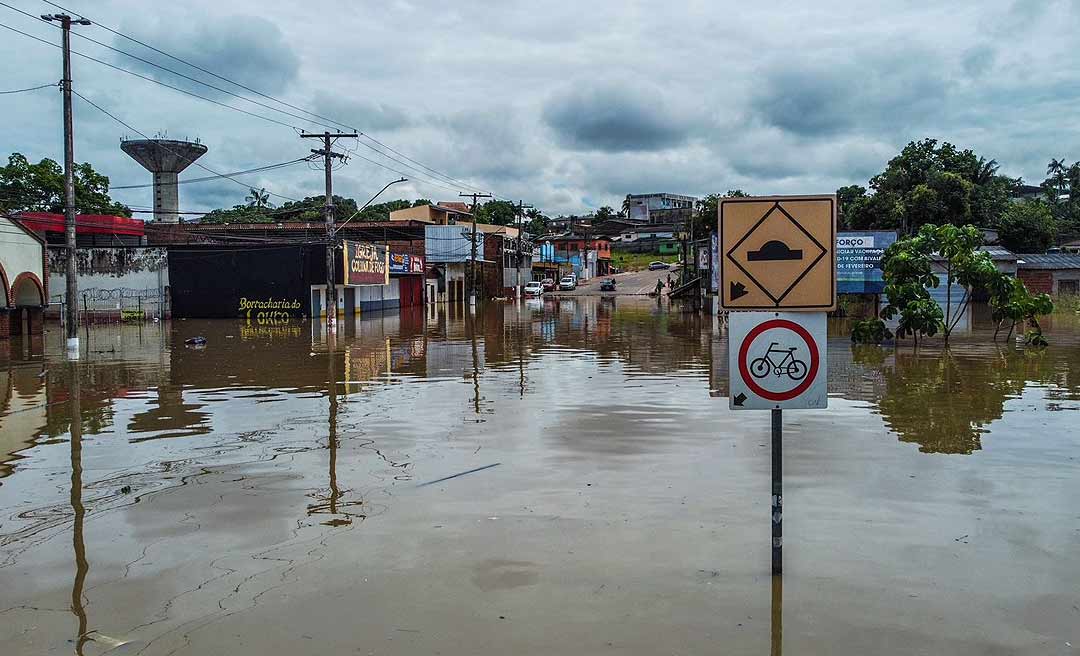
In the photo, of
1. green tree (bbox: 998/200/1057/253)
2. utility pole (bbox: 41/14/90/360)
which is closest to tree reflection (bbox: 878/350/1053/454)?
utility pole (bbox: 41/14/90/360)

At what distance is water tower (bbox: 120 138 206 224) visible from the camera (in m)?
102

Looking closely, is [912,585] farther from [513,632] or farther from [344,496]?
[344,496]

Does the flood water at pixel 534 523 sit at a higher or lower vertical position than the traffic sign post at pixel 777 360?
lower

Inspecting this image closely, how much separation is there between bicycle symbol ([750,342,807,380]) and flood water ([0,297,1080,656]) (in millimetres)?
1517

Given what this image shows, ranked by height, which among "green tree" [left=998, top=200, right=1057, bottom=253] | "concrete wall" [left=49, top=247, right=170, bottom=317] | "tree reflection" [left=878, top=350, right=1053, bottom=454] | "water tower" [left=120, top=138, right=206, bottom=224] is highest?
"water tower" [left=120, top=138, right=206, bottom=224]

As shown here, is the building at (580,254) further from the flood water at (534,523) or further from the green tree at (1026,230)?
the flood water at (534,523)

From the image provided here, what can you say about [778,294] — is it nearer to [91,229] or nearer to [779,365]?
[779,365]

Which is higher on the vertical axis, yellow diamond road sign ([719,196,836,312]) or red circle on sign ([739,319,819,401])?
yellow diamond road sign ([719,196,836,312])

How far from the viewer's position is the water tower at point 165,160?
10188 cm

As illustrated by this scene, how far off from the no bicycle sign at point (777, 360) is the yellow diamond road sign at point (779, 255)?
0.10 m

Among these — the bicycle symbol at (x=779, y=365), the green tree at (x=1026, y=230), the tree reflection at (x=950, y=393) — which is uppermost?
the green tree at (x=1026, y=230)

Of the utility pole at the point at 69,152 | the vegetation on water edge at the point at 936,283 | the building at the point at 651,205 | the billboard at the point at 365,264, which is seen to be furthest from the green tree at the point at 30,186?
the building at the point at 651,205

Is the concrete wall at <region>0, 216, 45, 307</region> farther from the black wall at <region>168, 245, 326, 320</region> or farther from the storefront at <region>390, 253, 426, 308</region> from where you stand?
the storefront at <region>390, 253, 426, 308</region>

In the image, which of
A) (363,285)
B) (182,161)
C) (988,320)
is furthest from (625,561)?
(182,161)
